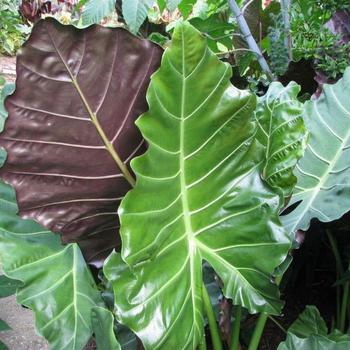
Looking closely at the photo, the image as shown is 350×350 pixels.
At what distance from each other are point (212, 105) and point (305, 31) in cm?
67

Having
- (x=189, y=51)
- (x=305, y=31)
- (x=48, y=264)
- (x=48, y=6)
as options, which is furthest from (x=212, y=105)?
(x=48, y=6)

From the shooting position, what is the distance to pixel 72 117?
62 centimetres

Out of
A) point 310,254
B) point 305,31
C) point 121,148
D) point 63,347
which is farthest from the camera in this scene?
point 310,254

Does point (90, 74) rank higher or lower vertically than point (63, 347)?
higher

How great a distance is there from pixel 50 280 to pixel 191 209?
32cm

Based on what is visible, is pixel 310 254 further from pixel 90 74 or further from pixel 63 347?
pixel 90 74

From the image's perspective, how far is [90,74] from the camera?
1.96ft

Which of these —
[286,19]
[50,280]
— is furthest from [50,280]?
[286,19]

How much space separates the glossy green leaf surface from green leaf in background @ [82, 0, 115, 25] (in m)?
0.46

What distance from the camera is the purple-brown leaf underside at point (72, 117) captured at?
22.6 inches

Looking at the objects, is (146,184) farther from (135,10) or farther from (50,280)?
(135,10)

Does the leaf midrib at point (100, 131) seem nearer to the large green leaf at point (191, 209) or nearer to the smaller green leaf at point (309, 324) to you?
the large green leaf at point (191, 209)

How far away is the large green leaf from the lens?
600 millimetres

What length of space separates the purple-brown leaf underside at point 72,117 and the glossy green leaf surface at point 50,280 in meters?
0.13
